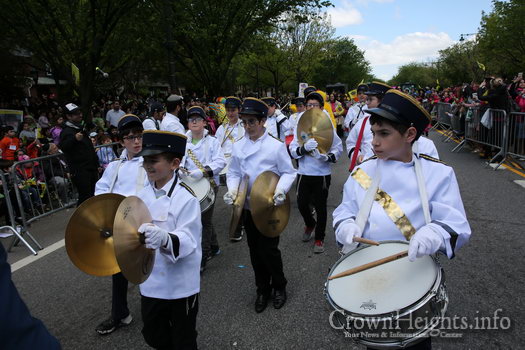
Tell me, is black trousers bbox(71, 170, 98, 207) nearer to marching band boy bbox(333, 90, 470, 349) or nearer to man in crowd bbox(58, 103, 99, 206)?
man in crowd bbox(58, 103, 99, 206)

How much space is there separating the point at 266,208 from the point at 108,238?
1.49m

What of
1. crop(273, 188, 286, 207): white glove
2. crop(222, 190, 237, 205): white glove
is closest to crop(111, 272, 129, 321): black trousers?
crop(222, 190, 237, 205): white glove

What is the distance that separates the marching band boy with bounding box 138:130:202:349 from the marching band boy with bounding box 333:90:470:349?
976mm

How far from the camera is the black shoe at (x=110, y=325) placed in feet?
11.4

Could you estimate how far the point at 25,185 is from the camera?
6.73m

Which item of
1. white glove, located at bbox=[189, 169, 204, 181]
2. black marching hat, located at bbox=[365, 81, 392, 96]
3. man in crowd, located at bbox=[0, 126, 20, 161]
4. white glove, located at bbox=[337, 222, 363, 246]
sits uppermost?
black marching hat, located at bbox=[365, 81, 392, 96]

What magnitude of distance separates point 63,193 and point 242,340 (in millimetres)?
6143

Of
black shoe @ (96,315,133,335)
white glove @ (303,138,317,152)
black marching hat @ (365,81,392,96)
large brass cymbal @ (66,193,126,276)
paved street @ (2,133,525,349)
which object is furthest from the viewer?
white glove @ (303,138,317,152)

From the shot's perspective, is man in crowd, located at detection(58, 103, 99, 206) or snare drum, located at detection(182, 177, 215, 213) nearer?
snare drum, located at detection(182, 177, 215, 213)

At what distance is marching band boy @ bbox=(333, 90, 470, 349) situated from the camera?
2.07 metres

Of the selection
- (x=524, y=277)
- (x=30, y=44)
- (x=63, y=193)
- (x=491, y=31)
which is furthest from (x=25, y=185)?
(x=491, y=31)

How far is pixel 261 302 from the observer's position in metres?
3.75

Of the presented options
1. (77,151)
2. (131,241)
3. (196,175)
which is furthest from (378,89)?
(77,151)

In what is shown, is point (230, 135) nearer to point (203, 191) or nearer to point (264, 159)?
point (203, 191)
